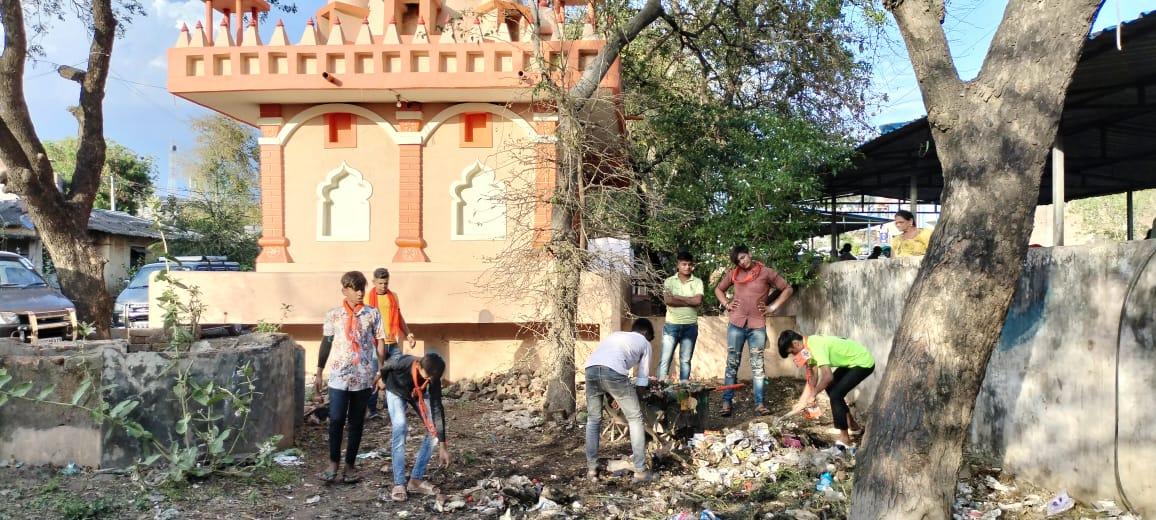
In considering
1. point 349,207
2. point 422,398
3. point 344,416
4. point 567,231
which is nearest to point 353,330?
point 344,416

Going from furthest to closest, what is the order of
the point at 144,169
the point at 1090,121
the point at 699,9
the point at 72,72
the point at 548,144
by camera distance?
the point at 144,169 < the point at 699,9 < the point at 72,72 < the point at 1090,121 < the point at 548,144

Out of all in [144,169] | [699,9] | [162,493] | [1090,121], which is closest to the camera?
[162,493]

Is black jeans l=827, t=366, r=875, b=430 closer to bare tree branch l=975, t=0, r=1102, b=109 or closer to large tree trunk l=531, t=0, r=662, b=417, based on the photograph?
large tree trunk l=531, t=0, r=662, b=417

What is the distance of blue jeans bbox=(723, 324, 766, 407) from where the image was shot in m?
7.58

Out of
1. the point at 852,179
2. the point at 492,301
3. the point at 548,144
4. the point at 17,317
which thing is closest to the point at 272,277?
the point at 492,301

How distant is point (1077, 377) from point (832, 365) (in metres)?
1.78

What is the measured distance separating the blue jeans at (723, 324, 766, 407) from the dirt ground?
2.80 ft

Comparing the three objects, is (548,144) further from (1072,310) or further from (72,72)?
(72,72)

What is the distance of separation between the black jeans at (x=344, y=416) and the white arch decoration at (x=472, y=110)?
5.30m

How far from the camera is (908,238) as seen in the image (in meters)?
8.14

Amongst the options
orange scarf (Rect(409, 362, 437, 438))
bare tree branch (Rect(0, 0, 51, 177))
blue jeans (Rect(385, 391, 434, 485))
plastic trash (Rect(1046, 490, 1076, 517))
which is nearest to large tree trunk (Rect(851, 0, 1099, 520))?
plastic trash (Rect(1046, 490, 1076, 517))

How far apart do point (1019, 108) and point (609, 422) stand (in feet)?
14.2

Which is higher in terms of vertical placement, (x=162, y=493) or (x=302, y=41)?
(x=302, y=41)

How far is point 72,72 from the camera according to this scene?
10.3m
